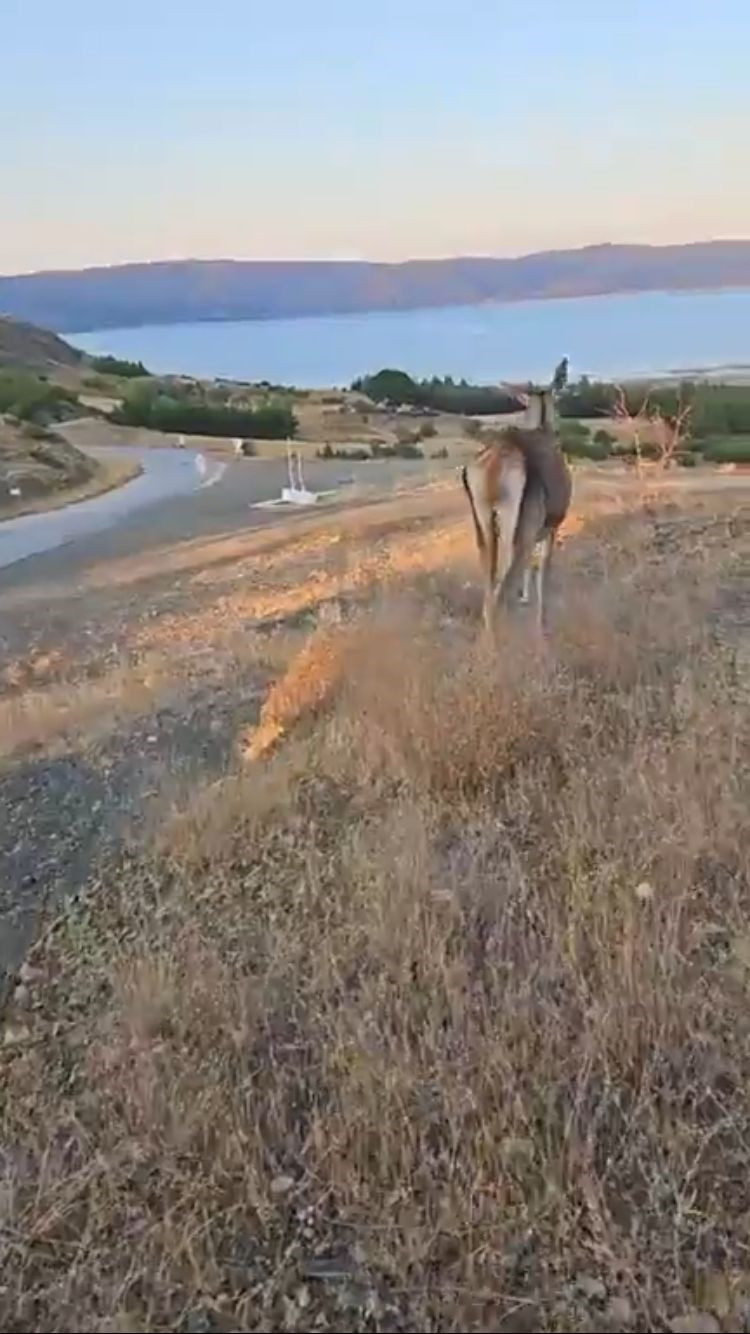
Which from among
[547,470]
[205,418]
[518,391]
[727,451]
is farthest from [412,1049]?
[205,418]

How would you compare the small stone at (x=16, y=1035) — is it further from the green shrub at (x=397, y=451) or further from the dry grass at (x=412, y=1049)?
the green shrub at (x=397, y=451)

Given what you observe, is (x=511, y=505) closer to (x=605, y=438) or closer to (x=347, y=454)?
(x=605, y=438)

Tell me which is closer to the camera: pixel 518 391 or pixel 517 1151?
pixel 517 1151

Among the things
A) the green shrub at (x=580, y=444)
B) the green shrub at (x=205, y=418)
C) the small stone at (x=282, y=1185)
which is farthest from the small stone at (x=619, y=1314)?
the green shrub at (x=205, y=418)

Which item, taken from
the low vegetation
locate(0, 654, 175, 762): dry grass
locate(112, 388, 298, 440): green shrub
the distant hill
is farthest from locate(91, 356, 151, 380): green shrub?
locate(0, 654, 175, 762): dry grass

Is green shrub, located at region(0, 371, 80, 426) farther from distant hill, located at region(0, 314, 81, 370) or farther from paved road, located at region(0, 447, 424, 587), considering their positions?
distant hill, located at region(0, 314, 81, 370)

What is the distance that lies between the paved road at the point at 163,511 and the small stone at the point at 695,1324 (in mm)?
17215

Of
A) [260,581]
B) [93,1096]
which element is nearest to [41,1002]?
[93,1096]

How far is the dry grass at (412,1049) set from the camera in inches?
123

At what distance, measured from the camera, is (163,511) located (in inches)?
1065

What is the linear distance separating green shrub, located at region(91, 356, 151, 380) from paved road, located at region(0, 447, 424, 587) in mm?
50463

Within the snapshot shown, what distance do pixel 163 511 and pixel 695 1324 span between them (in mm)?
24975

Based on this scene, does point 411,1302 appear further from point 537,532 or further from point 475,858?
point 537,532

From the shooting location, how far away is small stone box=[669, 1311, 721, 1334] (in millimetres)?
2887
